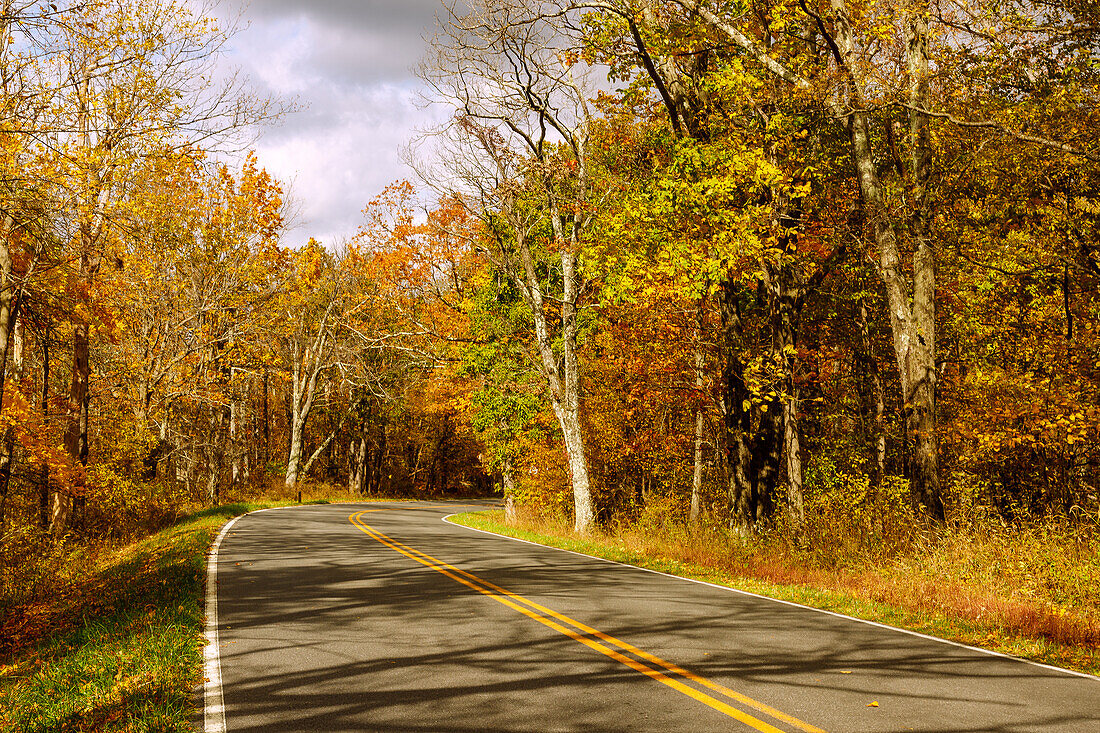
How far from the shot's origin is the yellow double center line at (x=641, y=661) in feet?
16.3

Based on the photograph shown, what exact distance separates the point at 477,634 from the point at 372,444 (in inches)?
2033

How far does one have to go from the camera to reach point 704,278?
43.3 ft

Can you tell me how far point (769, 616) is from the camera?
8.66 m

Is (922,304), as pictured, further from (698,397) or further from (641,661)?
(641,661)

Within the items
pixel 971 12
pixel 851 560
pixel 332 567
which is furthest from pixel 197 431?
pixel 971 12

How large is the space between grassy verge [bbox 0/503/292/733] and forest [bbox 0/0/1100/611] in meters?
5.13

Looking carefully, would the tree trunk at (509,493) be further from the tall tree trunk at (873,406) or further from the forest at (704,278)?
the tall tree trunk at (873,406)

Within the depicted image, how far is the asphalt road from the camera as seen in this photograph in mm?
5000

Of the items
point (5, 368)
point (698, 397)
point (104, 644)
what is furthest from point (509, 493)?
point (104, 644)

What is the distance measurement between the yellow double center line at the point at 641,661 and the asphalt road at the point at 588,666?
2 centimetres

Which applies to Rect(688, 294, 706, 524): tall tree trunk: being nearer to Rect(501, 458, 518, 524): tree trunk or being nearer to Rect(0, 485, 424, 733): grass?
Rect(501, 458, 518, 524): tree trunk

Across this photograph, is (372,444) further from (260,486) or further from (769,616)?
(769,616)

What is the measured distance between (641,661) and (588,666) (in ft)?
1.56

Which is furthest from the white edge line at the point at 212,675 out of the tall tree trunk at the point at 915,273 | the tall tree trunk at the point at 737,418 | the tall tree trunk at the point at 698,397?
the tall tree trunk at the point at 698,397
